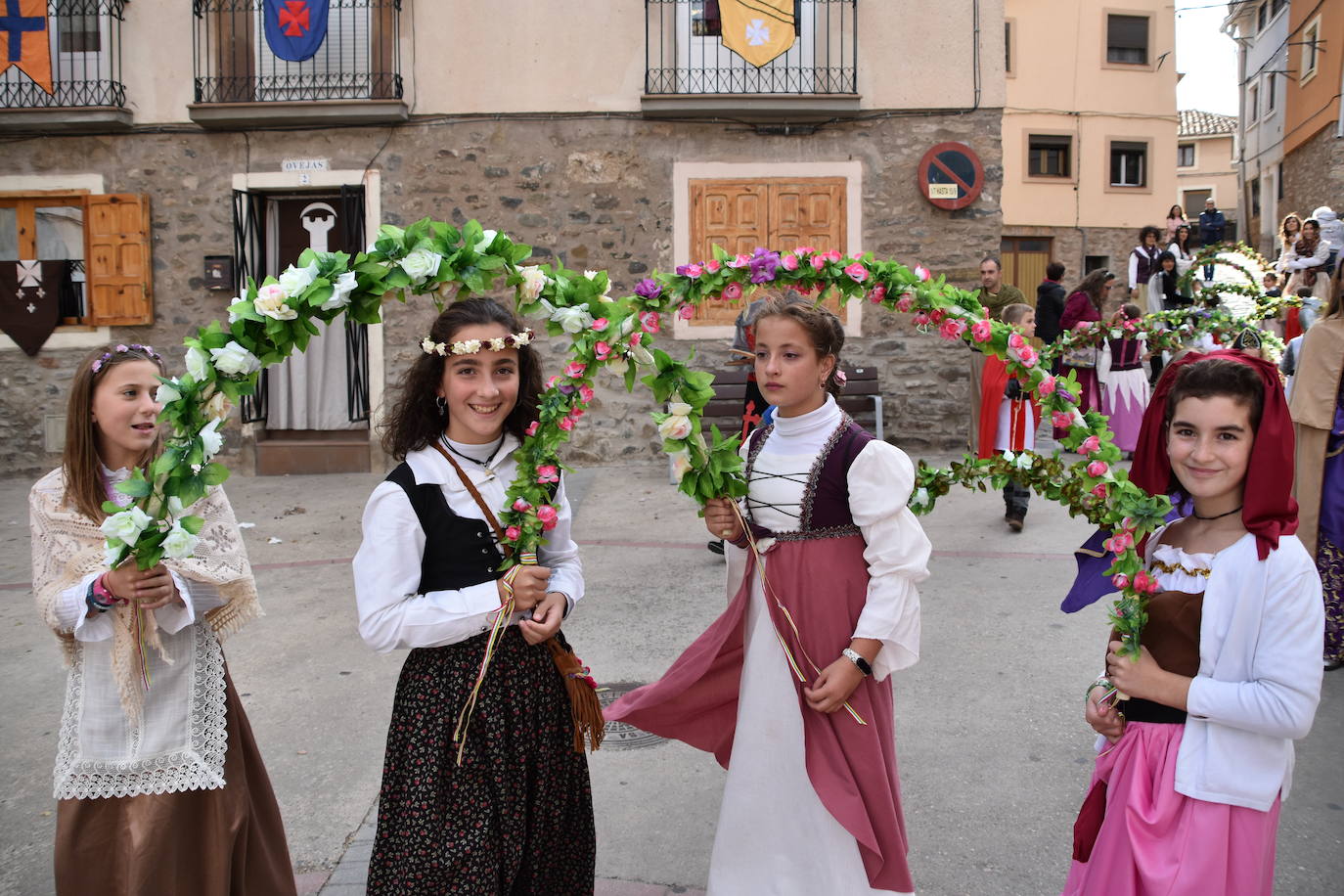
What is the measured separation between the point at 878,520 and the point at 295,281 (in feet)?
4.65

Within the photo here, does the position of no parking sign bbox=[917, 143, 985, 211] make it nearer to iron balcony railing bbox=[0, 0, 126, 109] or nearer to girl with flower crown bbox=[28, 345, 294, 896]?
iron balcony railing bbox=[0, 0, 126, 109]

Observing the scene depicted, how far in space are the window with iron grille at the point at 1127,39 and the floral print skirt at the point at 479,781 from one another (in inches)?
1087

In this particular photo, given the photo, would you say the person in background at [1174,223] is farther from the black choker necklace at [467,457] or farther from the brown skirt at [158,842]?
the brown skirt at [158,842]

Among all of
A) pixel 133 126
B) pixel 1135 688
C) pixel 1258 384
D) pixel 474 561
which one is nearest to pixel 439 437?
pixel 474 561

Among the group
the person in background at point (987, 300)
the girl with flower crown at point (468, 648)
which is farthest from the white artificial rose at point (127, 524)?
the person in background at point (987, 300)

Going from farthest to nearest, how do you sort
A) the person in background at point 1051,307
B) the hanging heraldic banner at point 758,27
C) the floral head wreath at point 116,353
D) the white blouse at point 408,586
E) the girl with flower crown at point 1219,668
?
the person in background at point 1051,307 → the hanging heraldic banner at point 758,27 → the floral head wreath at point 116,353 → the white blouse at point 408,586 → the girl with flower crown at point 1219,668

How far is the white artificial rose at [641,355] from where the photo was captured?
2467 mm

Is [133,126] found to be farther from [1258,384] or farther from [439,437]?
[1258,384]

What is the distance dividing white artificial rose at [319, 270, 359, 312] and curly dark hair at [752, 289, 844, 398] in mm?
994

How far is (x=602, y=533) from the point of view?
7.50 m

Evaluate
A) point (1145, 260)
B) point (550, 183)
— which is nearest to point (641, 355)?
point (550, 183)

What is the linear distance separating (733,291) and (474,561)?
0.92 meters

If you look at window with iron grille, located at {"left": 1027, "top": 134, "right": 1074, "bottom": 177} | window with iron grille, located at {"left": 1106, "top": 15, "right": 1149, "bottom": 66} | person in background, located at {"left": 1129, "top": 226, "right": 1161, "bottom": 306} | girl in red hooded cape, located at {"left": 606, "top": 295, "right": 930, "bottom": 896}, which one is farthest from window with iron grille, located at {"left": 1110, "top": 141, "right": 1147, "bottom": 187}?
girl in red hooded cape, located at {"left": 606, "top": 295, "right": 930, "bottom": 896}

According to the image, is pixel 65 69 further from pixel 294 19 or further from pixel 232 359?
pixel 232 359
